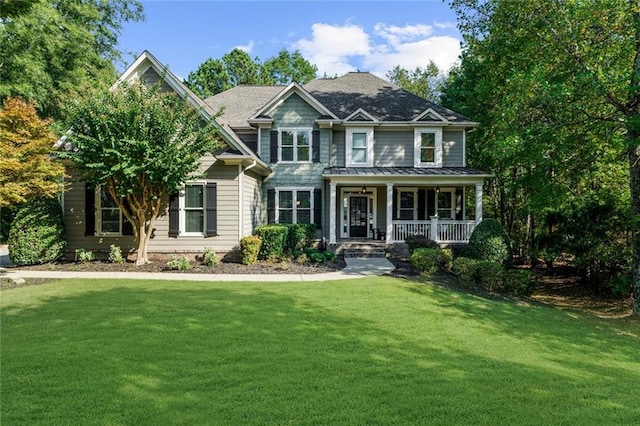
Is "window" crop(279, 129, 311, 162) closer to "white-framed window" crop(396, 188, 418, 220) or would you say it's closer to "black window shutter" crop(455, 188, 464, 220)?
"white-framed window" crop(396, 188, 418, 220)

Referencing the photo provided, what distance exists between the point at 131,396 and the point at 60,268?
33.3ft

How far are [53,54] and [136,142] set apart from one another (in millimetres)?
16745

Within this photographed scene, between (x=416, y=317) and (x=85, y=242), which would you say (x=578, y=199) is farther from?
(x=85, y=242)

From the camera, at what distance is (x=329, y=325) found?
21.2 ft

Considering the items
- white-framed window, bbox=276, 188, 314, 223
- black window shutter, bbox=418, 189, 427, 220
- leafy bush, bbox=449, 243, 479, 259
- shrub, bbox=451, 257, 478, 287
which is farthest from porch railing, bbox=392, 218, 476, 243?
shrub, bbox=451, 257, 478, 287

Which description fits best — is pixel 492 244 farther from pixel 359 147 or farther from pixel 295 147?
pixel 295 147

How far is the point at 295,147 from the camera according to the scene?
16969 mm

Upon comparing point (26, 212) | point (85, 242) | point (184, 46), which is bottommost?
point (85, 242)

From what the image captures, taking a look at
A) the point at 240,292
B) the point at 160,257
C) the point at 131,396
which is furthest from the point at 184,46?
the point at 131,396

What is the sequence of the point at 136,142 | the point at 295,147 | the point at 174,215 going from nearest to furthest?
the point at 136,142 → the point at 174,215 → the point at 295,147

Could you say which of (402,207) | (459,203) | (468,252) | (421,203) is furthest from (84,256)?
(459,203)

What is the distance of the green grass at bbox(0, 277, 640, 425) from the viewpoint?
3611 mm

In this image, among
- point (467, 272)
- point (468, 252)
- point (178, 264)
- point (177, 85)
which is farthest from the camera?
point (468, 252)

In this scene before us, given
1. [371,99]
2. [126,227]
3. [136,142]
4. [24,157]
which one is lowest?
[126,227]
